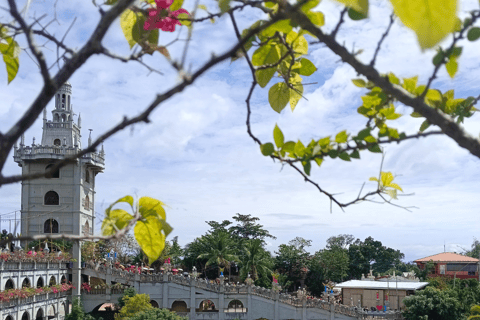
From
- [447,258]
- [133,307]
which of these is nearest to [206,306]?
[133,307]

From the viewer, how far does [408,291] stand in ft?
85.5

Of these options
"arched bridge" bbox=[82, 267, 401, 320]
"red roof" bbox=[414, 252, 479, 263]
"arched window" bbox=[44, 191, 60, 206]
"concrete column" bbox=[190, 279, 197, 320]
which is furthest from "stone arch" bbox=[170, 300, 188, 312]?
"red roof" bbox=[414, 252, 479, 263]

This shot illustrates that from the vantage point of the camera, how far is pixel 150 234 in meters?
1.05

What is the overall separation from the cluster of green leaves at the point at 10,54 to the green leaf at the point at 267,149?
0.61m

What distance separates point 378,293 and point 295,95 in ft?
89.5

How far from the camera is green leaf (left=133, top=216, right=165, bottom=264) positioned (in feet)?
3.36

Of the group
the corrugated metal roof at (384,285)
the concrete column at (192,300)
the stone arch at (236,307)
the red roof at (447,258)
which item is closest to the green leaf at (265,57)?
the concrete column at (192,300)

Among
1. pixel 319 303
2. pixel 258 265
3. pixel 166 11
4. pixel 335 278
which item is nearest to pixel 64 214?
pixel 258 265

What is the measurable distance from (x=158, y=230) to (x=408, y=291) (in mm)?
27519

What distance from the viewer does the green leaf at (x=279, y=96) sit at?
127cm

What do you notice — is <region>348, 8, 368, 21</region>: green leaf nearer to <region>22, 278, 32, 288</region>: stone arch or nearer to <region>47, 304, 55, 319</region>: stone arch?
<region>22, 278, 32, 288</region>: stone arch

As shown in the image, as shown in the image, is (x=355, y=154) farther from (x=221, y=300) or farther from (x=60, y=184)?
(x=60, y=184)

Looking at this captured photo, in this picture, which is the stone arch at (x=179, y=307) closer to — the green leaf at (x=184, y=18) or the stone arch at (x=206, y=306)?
the stone arch at (x=206, y=306)

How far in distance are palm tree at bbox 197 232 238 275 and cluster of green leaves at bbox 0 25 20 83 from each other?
29.0m
